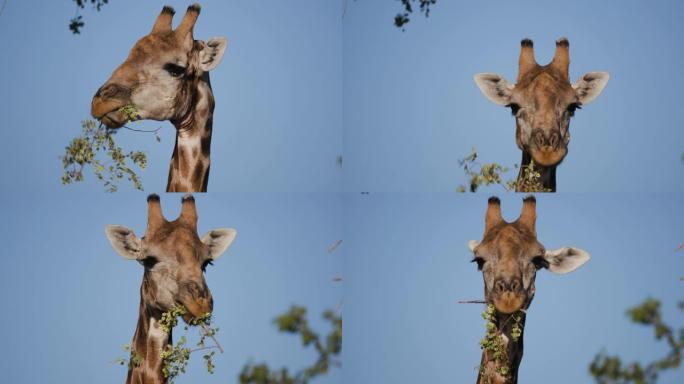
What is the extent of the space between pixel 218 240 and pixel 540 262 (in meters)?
1.85

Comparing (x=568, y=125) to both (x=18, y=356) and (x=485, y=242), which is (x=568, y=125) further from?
(x=18, y=356)

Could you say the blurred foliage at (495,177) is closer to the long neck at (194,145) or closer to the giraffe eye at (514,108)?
the giraffe eye at (514,108)

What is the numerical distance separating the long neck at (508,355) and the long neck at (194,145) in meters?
1.88

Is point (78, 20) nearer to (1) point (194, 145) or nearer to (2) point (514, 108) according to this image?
(1) point (194, 145)

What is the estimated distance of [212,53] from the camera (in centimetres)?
640

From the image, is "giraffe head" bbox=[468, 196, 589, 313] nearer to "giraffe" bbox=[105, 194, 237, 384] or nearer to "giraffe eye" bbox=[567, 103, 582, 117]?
"giraffe eye" bbox=[567, 103, 582, 117]

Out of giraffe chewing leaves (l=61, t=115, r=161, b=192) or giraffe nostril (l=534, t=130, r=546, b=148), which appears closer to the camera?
giraffe nostril (l=534, t=130, r=546, b=148)

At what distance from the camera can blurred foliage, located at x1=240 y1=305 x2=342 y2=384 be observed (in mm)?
7219

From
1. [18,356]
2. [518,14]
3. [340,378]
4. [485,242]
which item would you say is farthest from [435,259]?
[18,356]

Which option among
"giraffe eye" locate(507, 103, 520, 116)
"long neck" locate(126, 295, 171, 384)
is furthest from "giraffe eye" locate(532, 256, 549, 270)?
"long neck" locate(126, 295, 171, 384)

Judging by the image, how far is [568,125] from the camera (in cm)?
647

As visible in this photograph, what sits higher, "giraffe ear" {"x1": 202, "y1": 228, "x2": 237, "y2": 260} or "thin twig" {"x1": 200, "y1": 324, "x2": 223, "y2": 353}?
"giraffe ear" {"x1": 202, "y1": 228, "x2": 237, "y2": 260}

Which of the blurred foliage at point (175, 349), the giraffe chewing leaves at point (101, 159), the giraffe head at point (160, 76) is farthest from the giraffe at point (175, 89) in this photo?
the blurred foliage at point (175, 349)

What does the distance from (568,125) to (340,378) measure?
7.30ft
